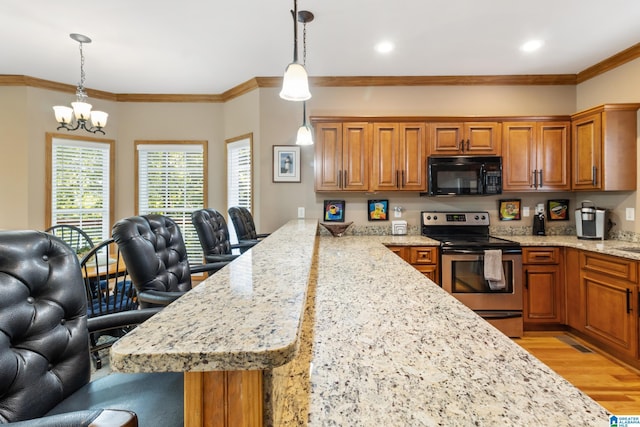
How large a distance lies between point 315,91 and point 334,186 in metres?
1.24

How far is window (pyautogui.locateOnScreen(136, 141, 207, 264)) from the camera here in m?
4.25

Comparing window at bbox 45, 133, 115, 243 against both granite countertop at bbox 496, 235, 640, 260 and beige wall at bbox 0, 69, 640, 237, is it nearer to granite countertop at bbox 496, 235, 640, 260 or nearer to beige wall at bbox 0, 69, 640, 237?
beige wall at bbox 0, 69, 640, 237

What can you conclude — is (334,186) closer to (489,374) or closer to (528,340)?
(528,340)

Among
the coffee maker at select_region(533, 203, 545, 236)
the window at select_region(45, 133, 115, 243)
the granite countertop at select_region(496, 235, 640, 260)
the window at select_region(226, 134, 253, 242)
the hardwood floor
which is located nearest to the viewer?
the hardwood floor

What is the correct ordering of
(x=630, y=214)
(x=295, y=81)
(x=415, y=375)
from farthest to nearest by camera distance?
(x=630, y=214), (x=295, y=81), (x=415, y=375)

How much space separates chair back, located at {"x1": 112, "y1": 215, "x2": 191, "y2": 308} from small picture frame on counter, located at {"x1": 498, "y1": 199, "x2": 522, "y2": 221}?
11.5 ft

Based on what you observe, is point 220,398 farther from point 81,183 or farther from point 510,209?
point 81,183

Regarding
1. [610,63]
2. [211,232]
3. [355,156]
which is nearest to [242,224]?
[211,232]

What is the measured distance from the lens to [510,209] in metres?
3.62

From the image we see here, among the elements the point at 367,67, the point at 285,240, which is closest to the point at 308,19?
the point at 367,67

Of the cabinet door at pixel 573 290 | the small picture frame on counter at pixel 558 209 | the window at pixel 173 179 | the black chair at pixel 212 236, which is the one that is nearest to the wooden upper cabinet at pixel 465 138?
the small picture frame on counter at pixel 558 209

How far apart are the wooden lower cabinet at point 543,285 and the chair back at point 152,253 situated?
3182mm

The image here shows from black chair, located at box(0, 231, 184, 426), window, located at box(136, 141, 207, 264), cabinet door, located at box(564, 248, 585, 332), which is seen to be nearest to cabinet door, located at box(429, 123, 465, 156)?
cabinet door, located at box(564, 248, 585, 332)

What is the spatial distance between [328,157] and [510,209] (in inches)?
89.6
